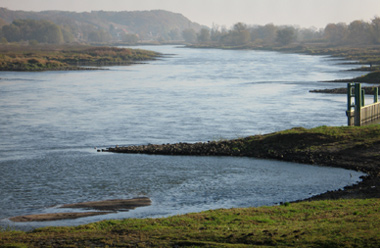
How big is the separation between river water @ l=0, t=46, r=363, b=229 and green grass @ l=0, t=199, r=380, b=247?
2741mm

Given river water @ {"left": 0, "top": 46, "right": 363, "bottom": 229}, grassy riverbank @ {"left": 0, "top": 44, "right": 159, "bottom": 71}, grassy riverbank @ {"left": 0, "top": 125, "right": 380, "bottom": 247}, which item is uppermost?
grassy riverbank @ {"left": 0, "top": 44, "right": 159, "bottom": 71}

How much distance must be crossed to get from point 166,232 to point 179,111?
3206 centimetres

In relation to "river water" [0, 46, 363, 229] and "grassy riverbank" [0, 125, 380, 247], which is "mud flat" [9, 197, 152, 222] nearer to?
"river water" [0, 46, 363, 229]

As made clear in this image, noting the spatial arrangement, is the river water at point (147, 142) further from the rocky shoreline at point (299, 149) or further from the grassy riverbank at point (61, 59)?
the grassy riverbank at point (61, 59)

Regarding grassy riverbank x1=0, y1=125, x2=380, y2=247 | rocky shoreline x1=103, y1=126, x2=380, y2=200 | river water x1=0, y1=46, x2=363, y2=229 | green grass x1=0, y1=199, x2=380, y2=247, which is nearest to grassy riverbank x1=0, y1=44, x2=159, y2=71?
river water x1=0, y1=46, x2=363, y2=229

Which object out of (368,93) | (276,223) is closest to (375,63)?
(368,93)

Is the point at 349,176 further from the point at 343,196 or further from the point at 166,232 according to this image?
the point at 166,232

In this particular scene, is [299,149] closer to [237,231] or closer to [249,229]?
[249,229]

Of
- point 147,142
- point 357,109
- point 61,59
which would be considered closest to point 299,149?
point 357,109

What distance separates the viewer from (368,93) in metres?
56.1

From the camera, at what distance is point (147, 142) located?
103 ft

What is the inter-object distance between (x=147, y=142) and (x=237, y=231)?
18.7 meters

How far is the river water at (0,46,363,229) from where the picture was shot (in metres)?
20.0

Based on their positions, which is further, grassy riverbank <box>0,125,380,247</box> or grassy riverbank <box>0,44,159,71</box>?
grassy riverbank <box>0,44,159,71</box>
